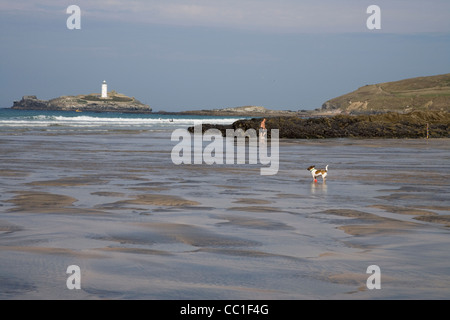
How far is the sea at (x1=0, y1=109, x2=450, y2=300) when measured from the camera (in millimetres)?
5605

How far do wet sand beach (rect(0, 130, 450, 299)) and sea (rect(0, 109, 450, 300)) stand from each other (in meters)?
0.02

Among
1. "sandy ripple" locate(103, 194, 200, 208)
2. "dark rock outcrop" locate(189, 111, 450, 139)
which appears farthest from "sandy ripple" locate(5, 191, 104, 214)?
"dark rock outcrop" locate(189, 111, 450, 139)

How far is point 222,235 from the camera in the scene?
25.7 ft

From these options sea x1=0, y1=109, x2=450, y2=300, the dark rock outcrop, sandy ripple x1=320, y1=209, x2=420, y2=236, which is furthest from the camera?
the dark rock outcrop

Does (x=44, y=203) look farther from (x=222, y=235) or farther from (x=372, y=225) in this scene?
(x=372, y=225)

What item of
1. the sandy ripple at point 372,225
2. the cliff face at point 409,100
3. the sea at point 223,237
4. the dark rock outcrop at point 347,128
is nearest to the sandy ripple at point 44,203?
the sea at point 223,237

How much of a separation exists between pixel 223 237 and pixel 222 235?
0.12m

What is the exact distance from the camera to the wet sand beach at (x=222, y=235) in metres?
5.64

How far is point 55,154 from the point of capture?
70.8ft

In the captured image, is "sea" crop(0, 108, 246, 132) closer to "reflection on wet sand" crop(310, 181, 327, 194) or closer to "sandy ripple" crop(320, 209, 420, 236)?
"reflection on wet sand" crop(310, 181, 327, 194)

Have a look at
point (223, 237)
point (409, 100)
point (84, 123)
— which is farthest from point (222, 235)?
point (409, 100)

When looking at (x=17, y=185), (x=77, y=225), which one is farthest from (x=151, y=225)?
(x=17, y=185)
